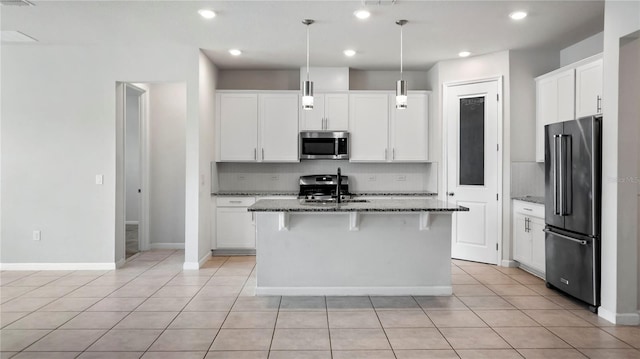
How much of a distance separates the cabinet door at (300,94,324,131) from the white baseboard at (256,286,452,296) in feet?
8.81

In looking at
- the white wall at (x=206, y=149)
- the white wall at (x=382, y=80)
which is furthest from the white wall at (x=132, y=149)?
the white wall at (x=382, y=80)

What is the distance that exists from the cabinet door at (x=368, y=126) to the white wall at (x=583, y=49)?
89.4 inches

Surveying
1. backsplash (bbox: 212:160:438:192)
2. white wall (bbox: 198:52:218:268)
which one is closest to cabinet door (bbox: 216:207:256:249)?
white wall (bbox: 198:52:218:268)

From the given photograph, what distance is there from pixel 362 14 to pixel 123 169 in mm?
3491

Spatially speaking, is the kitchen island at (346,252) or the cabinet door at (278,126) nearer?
the kitchen island at (346,252)

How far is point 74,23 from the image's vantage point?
4289mm

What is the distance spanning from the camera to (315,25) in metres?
4.36

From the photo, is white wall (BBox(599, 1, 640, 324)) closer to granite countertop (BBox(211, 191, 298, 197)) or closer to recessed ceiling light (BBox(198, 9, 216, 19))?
recessed ceiling light (BBox(198, 9, 216, 19))

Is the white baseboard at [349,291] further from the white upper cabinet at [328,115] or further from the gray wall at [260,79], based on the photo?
the gray wall at [260,79]

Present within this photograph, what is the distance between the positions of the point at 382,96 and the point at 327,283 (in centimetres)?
309

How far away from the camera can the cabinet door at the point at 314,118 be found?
6.05 meters

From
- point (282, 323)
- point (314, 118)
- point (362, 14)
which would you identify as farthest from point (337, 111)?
point (282, 323)

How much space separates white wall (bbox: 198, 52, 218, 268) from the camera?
5273 millimetres

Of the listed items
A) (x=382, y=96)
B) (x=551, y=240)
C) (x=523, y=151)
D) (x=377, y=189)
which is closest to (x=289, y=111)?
(x=382, y=96)
